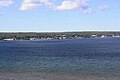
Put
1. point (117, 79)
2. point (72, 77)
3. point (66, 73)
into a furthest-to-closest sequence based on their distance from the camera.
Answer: point (66, 73) < point (72, 77) < point (117, 79)

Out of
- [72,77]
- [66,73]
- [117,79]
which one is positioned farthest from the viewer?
[66,73]

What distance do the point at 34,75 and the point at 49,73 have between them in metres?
2.80

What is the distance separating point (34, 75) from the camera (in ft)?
162

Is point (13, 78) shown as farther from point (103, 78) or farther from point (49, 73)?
point (103, 78)

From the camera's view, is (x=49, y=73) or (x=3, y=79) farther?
(x=49, y=73)

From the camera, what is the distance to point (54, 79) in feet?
148

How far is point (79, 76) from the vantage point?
4744 cm

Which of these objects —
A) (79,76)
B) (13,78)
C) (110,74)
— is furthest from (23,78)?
(110,74)

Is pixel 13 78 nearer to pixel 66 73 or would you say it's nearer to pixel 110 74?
pixel 66 73

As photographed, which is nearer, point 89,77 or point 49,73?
point 89,77

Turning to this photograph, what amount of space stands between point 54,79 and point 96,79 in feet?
17.1

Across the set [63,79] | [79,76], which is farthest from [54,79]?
[79,76]

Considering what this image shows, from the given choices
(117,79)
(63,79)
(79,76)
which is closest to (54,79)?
(63,79)

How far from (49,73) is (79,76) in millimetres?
5691
